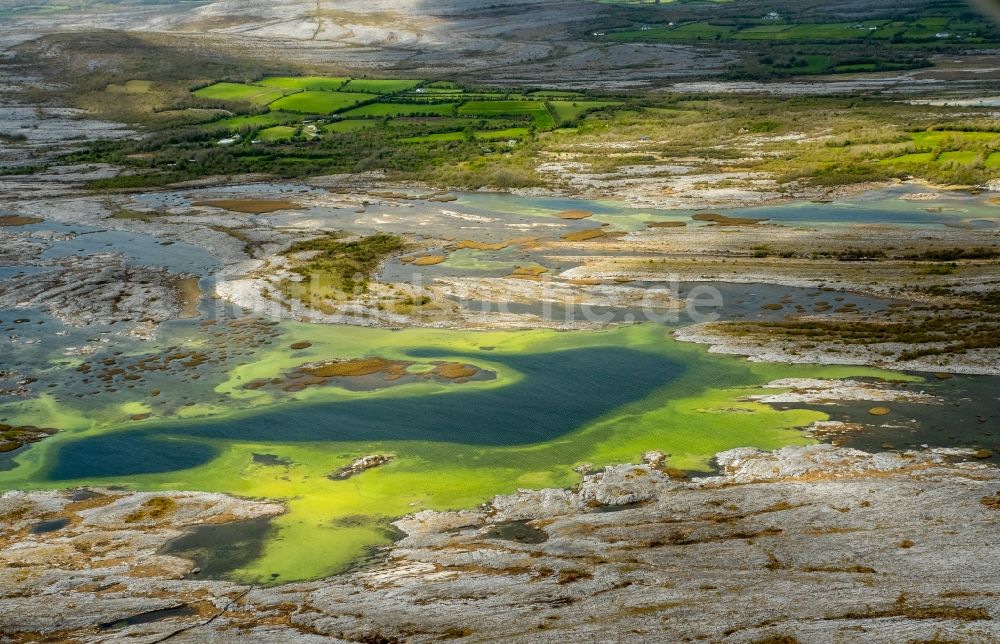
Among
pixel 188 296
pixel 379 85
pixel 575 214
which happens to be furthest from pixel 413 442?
pixel 379 85

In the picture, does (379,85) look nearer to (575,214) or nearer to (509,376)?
(575,214)

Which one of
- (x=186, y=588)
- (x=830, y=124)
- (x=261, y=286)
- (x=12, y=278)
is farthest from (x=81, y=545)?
(x=830, y=124)

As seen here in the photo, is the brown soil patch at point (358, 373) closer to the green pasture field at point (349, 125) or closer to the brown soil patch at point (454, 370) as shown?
the brown soil patch at point (454, 370)

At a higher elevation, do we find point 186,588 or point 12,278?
point 12,278

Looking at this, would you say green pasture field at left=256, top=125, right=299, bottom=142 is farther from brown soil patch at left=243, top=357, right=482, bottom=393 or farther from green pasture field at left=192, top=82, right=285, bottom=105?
brown soil patch at left=243, top=357, right=482, bottom=393

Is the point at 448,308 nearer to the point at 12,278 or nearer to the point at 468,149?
the point at 12,278

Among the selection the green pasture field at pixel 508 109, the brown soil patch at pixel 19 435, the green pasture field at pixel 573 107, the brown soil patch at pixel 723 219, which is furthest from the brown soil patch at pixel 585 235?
the green pasture field at pixel 573 107

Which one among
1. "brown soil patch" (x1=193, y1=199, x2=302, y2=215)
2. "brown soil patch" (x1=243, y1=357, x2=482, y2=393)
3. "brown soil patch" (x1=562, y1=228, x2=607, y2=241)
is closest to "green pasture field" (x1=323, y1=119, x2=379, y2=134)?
"brown soil patch" (x1=193, y1=199, x2=302, y2=215)
